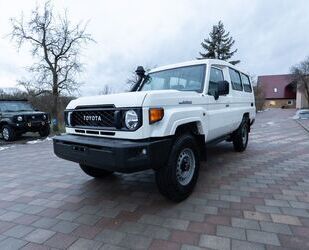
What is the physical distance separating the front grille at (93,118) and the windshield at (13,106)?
8.93m

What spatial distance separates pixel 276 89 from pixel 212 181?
70.1 meters

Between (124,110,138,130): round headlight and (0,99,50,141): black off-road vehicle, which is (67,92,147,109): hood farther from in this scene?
(0,99,50,141): black off-road vehicle

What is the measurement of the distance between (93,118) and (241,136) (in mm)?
4585

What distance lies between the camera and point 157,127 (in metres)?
3.18

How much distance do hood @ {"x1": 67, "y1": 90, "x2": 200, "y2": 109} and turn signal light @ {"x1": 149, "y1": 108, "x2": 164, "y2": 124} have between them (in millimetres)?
73

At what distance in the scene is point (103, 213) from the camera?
337cm

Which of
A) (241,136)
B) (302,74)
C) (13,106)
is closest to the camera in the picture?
(241,136)

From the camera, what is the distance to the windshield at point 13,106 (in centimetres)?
1126

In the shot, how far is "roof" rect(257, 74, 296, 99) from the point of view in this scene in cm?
6581

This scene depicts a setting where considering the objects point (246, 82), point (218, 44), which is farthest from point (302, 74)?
point (246, 82)

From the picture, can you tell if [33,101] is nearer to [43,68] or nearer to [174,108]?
[43,68]

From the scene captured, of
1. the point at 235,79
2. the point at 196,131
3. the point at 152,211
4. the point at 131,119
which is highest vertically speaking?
the point at 235,79

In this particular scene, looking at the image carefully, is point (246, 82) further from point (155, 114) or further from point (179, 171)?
point (155, 114)

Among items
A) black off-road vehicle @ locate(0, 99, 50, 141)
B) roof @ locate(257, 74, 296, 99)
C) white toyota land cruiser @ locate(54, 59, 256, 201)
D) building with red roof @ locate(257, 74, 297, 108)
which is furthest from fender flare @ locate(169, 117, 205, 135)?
building with red roof @ locate(257, 74, 297, 108)
